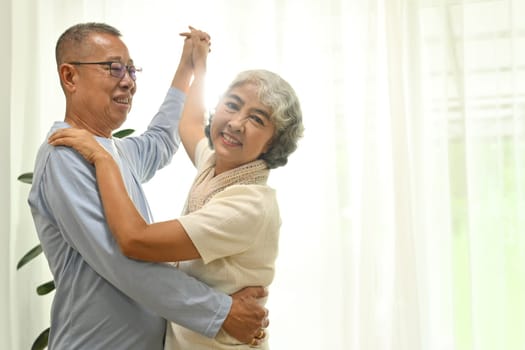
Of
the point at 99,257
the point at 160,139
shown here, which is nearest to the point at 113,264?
the point at 99,257

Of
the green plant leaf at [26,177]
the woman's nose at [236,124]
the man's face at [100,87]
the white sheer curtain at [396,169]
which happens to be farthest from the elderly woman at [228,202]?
the green plant leaf at [26,177]

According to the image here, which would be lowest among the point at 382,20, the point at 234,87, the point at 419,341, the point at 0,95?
the point at 419,341

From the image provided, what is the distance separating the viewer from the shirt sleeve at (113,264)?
63.9 inches

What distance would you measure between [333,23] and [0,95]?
5.04 feet

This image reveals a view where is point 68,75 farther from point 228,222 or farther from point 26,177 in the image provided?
point 26,177

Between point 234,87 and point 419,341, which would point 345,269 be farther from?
point 234,87

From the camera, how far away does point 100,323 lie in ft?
5.54

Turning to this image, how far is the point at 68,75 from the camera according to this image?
1.79 meters

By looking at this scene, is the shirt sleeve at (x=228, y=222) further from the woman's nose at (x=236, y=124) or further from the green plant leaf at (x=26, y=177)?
the green plant leaf at (x=26, y=177)

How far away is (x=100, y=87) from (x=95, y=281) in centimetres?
52

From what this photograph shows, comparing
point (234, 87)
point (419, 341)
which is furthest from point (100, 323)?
point (419, 341)

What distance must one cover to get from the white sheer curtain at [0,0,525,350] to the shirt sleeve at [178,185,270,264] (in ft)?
3.53

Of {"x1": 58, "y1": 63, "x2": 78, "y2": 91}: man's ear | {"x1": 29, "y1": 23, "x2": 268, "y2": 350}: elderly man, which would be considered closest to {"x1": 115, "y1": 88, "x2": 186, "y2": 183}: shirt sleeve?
{"x1": 29, "y1": 23, "x2": 268, "y2": 350}: elderly man

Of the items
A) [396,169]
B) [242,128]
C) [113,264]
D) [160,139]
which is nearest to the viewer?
[113,264]
